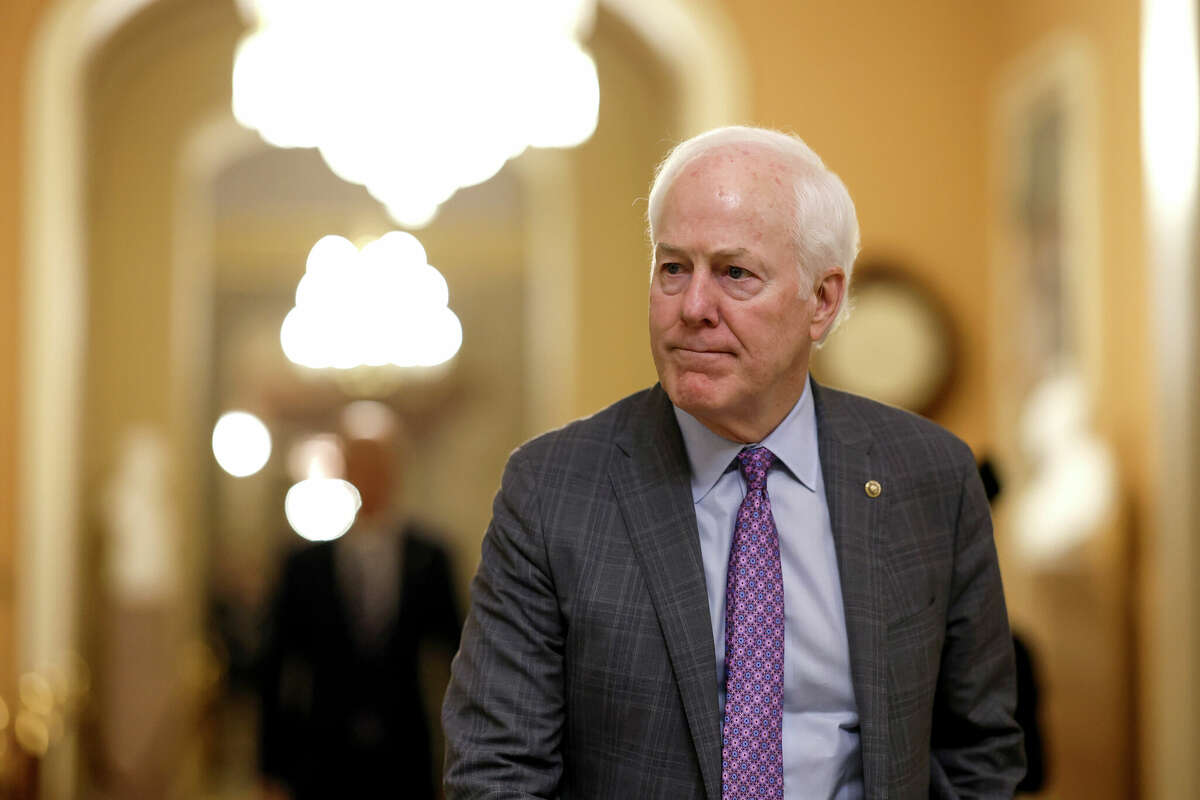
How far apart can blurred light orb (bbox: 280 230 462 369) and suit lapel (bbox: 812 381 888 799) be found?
9623 millimetres

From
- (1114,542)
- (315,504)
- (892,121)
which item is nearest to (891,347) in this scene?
(892,121)

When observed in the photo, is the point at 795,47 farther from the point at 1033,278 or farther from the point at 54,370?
the point at 54,370

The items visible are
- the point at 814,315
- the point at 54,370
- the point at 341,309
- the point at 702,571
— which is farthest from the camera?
the point at 341,309

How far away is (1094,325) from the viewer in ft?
16.0

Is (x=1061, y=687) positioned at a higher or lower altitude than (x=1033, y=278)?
lower

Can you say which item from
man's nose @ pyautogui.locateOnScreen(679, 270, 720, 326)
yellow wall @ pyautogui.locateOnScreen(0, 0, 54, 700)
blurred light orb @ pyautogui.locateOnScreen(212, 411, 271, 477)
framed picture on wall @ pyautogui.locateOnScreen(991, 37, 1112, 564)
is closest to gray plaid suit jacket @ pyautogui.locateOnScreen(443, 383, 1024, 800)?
man's nose @ pyautogui.locateOnScreen(679, 270, 720, 326)

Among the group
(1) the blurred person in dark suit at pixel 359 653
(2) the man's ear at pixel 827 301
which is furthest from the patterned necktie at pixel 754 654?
(1) the blurred person in dark suit at pixel 359 653

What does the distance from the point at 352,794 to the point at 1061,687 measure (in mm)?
2605

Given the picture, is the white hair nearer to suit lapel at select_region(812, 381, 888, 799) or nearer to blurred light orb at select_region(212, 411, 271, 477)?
suit lapel at select_region(812, 381, 888, 799)

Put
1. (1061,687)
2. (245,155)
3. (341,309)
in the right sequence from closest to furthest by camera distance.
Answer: (1061,687) → (341,309) → (245,155)

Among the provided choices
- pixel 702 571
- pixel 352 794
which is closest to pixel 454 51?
pixel 352 794

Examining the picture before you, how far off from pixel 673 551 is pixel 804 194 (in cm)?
61

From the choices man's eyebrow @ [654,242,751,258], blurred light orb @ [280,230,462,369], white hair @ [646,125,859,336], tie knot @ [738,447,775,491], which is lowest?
tie knot @ [738,447,775,491]

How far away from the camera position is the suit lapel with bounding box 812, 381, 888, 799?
2.04 m
